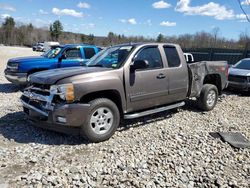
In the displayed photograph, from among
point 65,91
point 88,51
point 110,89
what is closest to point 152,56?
point 110,89

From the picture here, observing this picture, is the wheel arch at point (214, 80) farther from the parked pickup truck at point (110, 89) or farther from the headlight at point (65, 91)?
the headlight at point (65, 91)

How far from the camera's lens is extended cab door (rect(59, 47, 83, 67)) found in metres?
9.73

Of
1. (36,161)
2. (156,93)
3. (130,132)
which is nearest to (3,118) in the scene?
(36,161)

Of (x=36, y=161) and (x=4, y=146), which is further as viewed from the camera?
(x=4, y=146)

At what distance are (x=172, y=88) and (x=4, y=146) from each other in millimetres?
3721

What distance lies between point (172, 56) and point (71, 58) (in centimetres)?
494

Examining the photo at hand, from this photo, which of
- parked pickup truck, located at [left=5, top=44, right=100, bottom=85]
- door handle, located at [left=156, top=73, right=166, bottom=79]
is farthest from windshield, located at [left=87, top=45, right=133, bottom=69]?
parked pickup truck, located at [left=5, top=44, right=100, bottom=85]

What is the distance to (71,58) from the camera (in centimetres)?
1003

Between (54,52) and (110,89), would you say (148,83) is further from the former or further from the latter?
(54,52)

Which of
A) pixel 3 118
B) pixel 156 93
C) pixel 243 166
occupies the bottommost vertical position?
pixel 243 166

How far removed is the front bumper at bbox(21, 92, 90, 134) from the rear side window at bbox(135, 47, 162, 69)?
1.79 meters

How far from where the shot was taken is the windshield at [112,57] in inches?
212

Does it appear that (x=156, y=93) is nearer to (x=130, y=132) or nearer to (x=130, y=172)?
(x=130, y=132)

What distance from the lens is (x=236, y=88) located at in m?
10.4
